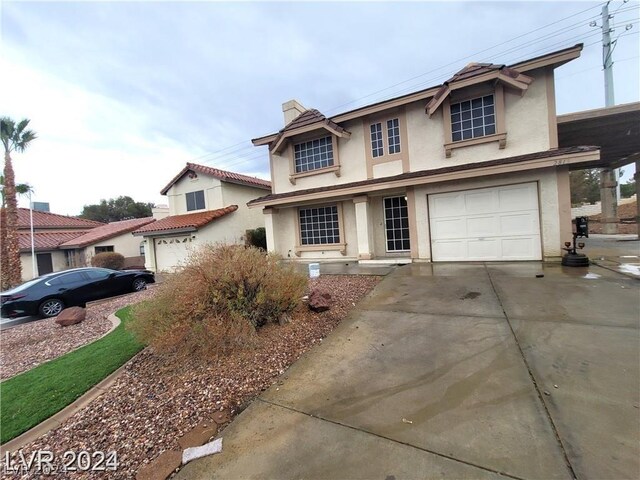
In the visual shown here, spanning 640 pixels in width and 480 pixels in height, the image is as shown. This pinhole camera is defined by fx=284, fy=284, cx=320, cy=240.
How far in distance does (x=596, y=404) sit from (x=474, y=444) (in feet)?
4.49

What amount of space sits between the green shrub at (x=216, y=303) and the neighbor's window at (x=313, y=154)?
830 centimetres

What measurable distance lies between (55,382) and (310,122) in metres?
11.2

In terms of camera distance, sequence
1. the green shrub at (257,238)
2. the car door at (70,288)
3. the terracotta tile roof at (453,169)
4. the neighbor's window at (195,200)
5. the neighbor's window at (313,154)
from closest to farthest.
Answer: the terracotta tile roof at (453,169) → the car door at (70,288) → the neighbor's window at (313,154) → the green shrub at (257,238) → the neighbor's window at (195,200)

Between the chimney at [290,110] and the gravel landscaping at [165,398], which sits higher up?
the chimney at [290,110]

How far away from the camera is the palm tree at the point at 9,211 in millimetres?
16172

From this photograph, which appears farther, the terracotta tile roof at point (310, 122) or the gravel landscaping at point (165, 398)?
the terracotta tile roof at point (310, 122)

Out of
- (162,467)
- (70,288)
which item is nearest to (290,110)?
(70,288)

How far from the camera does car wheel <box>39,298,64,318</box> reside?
944 centimetres

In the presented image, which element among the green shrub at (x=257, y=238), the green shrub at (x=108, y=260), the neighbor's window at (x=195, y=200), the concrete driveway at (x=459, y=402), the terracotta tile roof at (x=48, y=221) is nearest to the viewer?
the concrete driveway at (x=459, y=402)

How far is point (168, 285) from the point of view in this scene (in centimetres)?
482

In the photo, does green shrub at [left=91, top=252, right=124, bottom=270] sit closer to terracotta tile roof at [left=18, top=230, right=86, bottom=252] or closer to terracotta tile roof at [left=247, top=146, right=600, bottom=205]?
terracotta tile roof at [left=18, top=230, right=86, bottom=252]

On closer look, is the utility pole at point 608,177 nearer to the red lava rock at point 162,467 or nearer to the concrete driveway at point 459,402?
the concrete driveway at point 459,402

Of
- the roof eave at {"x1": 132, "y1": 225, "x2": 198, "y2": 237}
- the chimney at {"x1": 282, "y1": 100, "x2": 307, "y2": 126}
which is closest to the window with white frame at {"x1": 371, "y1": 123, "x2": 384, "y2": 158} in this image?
the chimney at {"x1": 282, "y1": 100, "x2": 307, "y2": 126}

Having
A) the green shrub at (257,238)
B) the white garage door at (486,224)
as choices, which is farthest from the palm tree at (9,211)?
the white garage door at (486,224)
